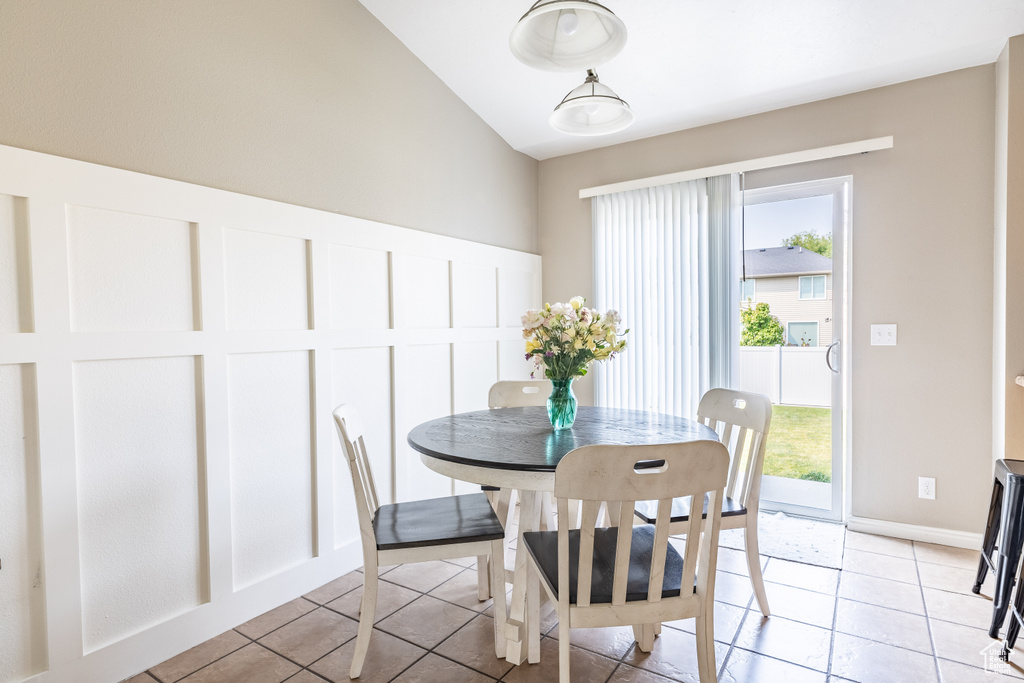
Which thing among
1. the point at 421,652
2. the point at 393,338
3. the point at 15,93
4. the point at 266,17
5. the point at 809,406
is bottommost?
the point at 421,652

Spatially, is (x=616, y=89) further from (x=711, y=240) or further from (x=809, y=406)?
(x=809, y=406)

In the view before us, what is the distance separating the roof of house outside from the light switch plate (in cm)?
43

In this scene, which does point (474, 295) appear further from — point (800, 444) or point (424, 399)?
point (800, 444)

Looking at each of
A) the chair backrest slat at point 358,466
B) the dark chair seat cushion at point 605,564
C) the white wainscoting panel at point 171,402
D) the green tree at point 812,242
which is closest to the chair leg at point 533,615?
the dark chair seat cushion at point 605,564

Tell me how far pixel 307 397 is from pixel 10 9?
160 centimetres

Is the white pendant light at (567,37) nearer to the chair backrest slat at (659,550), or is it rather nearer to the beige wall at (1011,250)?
the chair backrest slat at (659,550)

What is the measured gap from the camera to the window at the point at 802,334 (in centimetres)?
312

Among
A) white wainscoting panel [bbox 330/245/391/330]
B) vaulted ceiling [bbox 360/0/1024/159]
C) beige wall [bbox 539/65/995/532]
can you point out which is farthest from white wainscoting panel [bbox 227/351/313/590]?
beige wall [bbox 539/65/995/532]

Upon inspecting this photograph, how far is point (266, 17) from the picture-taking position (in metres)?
2.27

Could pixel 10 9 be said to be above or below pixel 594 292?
above

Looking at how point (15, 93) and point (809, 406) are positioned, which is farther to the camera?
point (809, 406)

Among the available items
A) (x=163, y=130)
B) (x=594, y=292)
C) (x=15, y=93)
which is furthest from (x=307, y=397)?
(x=594, y=292)

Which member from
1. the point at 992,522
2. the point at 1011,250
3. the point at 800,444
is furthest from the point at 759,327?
the point at 992,522

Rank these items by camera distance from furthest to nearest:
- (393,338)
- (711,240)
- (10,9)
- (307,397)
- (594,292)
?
(594,292) < (711,240) < (393,338) < (307,397) < (10,9)
